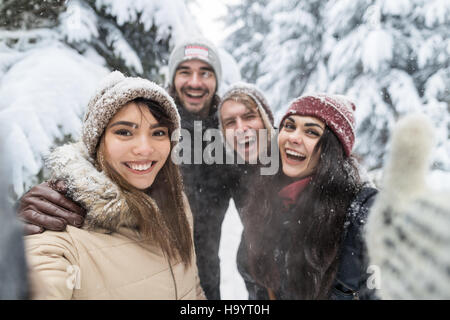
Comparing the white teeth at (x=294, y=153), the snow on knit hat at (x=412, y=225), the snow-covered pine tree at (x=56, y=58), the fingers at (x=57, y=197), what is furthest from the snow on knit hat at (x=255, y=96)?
the fingers at (x=57, y=197)

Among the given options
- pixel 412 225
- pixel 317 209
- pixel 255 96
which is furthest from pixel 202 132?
pixel 412 225

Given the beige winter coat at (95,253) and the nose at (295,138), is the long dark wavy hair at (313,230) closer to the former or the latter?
the nose at (295,138)

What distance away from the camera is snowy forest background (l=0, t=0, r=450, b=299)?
2.35ft

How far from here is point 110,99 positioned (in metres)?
0.67

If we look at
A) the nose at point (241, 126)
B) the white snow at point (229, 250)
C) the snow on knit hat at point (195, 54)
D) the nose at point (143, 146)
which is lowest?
the white snow at point (229, 250)

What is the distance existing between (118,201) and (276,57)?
89 centimetres

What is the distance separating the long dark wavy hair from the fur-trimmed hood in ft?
1.89

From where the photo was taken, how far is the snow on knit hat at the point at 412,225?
0.48 meters

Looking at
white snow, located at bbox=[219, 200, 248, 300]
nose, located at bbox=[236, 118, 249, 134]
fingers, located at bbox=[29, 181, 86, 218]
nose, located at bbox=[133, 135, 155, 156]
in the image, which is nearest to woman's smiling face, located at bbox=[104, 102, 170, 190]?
nose, located at bbox=[133, 135, 155, 156]

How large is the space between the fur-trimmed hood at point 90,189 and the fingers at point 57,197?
0.05 ft

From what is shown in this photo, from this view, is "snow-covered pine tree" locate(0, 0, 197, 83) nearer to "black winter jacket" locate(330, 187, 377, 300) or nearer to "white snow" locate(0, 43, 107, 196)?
"white snow" locate(0, 43, 107, 196)

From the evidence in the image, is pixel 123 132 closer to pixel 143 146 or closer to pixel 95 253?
pixel 143 146
